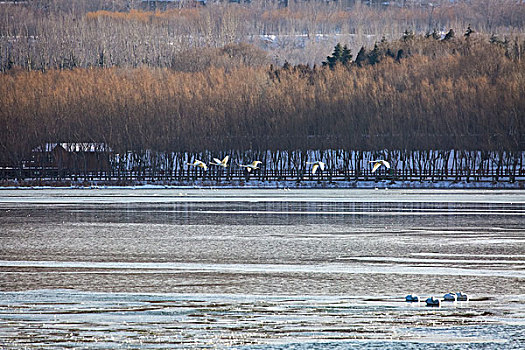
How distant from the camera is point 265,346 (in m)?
12.2

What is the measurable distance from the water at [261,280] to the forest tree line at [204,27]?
267 feet

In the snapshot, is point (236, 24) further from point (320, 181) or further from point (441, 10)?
point (320, 181)

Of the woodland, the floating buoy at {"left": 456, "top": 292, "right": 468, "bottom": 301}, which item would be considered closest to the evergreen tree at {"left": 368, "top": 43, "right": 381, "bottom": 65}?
the woodland

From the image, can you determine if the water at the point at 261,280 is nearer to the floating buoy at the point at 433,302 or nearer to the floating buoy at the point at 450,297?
the floating buoy at the point at 433,302

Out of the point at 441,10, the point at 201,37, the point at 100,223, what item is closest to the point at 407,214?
the point at 100,223

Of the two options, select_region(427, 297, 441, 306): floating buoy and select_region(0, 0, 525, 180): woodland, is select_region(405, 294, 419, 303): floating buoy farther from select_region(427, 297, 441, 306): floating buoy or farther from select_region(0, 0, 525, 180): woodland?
select_region(0, 0, 525, 180): woodland

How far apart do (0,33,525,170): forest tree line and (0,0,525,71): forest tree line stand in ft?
92.1

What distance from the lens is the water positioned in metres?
12.8

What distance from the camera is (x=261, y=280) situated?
57.1ft

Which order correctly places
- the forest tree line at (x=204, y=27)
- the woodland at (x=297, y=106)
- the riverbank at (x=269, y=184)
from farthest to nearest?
the forest tree line at (x=204, y=27) < the woodland at (x=297, y=106) < the riverbank at (x=269, y=184)

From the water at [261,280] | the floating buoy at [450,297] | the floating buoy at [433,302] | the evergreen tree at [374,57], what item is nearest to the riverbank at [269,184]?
the water at [261,280]

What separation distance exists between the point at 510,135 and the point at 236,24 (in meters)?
84.1

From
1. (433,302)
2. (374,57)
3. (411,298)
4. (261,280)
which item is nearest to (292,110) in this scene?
(374,57)

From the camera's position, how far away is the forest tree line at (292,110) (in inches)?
2731
